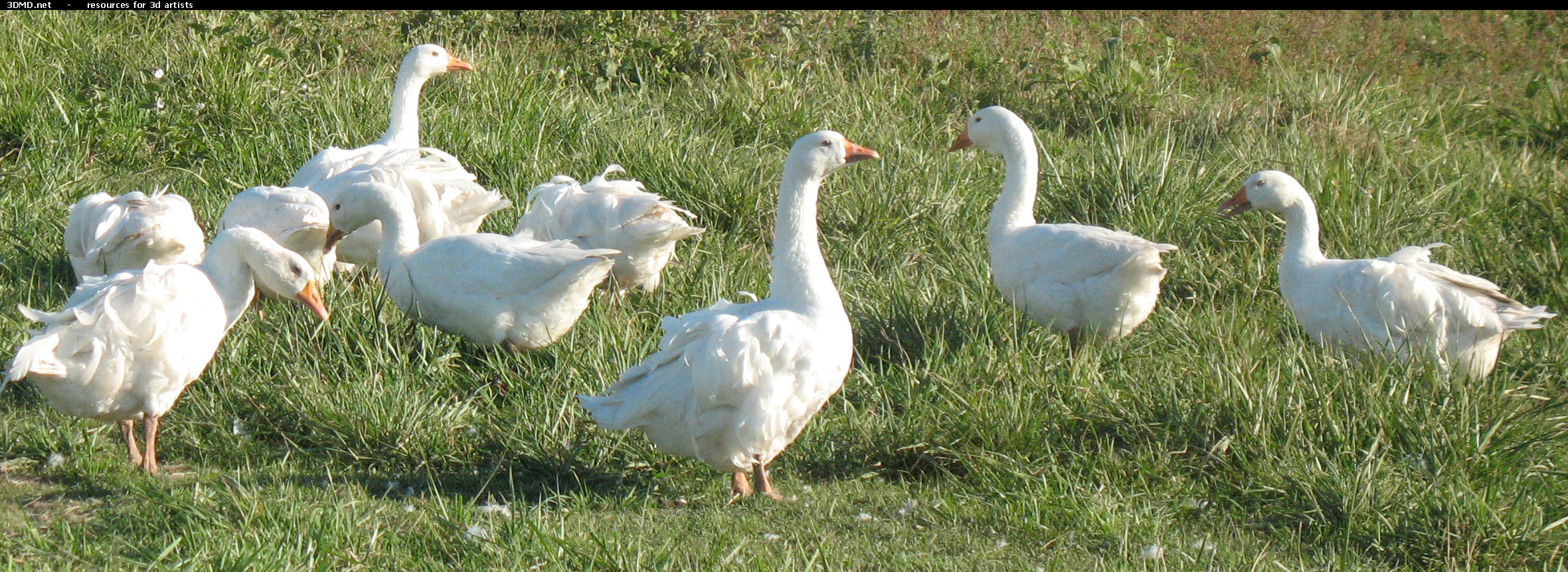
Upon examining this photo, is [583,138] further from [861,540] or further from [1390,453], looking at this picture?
[1390,453]

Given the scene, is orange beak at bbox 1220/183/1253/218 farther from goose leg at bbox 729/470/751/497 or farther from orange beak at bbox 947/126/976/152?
goose leg at bbox 729/470/751/497

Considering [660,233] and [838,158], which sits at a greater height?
[838,158]

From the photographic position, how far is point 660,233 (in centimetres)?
553

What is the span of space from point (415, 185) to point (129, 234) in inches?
45.3

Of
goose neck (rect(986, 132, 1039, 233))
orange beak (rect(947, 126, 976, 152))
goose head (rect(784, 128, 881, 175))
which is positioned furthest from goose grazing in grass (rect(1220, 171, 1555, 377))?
goose head (rect(784, 128, 881, 175))

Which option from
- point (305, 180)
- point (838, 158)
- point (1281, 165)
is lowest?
point (1281, 165)

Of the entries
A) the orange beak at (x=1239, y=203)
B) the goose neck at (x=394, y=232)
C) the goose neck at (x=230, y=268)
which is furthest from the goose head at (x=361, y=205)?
the orange beak at (x=1239, y=203)

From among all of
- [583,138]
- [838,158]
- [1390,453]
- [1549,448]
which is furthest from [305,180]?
[1549,448]

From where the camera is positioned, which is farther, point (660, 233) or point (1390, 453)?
point (660, 233)

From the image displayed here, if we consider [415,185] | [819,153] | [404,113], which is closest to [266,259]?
[415,185]

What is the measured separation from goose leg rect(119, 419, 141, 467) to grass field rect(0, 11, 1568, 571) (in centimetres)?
7

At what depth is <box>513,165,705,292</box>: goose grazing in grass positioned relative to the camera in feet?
18.2

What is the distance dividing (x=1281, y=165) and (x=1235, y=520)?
11.6 ft

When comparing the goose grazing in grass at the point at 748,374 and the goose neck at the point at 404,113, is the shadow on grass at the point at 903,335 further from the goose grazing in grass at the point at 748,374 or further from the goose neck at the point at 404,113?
the goose neck at the point at 404,113
